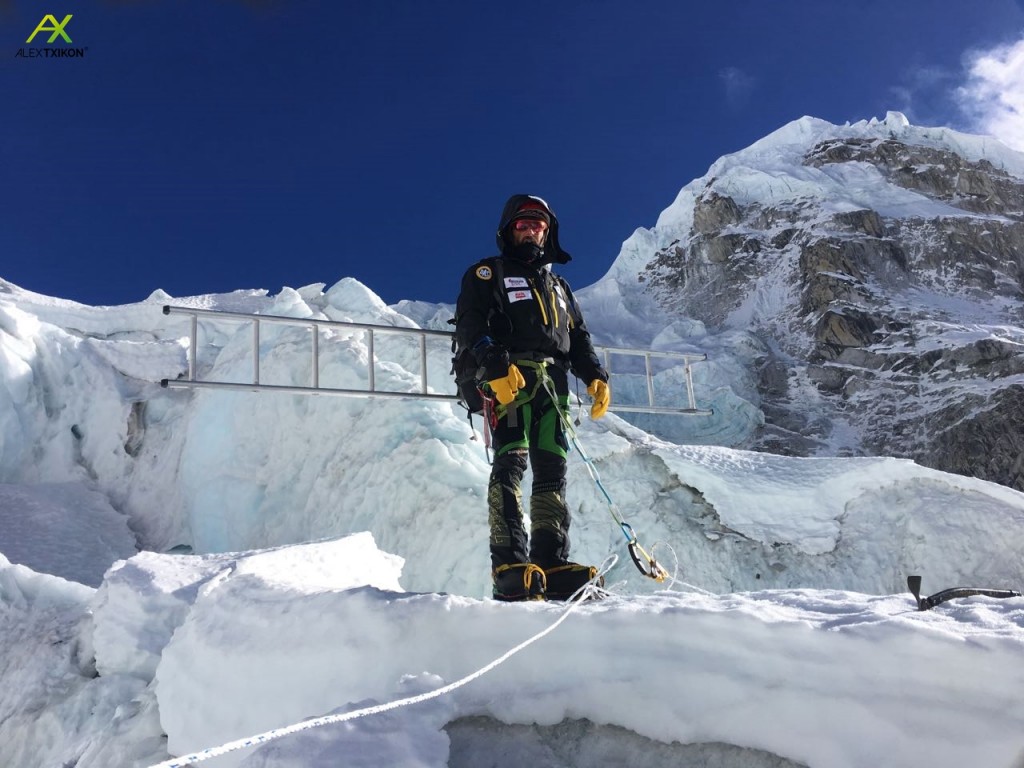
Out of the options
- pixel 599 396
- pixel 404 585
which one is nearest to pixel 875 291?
pixel 404 585

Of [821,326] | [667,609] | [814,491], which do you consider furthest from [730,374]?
[667,609]

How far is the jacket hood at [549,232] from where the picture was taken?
3.50 metres

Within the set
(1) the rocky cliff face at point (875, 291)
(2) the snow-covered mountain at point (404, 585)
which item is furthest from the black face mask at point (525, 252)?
(1) the rocky cliff face at point (875, 291)

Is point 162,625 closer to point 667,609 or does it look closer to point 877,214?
point 667,609

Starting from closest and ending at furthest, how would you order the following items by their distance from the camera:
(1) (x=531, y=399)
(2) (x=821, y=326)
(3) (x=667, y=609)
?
(3) (x=667, y=609)
(1) (x=531, y=399)
(2) (x=821, y=326)

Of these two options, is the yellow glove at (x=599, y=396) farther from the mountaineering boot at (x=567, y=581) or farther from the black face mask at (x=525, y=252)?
the mountaineering boot at (x=567, y=581)

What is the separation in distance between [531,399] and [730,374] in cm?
2181

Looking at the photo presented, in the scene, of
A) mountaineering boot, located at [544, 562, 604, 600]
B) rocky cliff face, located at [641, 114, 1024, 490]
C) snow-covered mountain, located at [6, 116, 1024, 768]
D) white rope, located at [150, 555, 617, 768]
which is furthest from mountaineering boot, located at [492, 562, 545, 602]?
rocky cliff face, located at [641, 114, 1024, 490]

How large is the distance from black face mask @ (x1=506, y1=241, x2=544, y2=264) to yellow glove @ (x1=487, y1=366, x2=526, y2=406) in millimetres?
726

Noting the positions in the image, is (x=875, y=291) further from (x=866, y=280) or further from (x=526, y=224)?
(x=526, y=224)

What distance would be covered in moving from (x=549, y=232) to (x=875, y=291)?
3316 cm

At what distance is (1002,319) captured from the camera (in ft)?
101

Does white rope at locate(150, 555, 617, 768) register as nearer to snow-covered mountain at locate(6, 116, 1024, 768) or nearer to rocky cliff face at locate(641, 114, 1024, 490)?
snow-covered mountain at locate(6, 116, 1024, 768)

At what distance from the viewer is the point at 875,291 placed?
107ft
